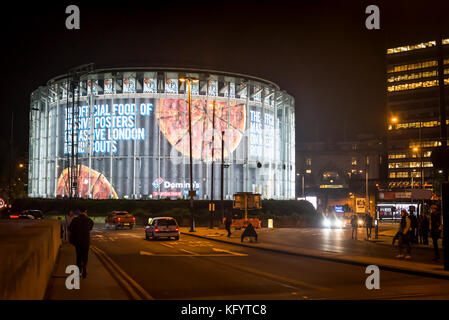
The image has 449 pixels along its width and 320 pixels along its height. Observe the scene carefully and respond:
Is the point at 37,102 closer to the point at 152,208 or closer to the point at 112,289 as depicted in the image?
the point at 152,208

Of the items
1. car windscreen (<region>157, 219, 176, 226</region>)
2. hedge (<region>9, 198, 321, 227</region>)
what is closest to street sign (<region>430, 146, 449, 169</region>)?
car windscreen (<region>157, 219, 176, 226</region>)

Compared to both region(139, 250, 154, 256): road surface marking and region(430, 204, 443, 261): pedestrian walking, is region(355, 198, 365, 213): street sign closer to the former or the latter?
region(430, 204, 443, 261): pedestrian walking

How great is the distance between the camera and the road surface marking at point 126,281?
436 inches

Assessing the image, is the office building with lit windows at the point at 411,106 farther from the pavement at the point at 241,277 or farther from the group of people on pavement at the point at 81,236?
the group of people on pavement at the point at 81,236

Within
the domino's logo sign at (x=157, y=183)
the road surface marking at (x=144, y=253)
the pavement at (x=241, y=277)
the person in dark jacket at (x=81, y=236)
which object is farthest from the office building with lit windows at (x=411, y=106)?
the person in dark jacket at (x=81, y=236)

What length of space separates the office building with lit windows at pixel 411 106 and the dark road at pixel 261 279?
119660mm

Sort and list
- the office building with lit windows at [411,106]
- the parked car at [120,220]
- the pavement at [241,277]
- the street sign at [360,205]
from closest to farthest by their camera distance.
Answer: the pavement at [241,277] < the street sign at [360,205] < the parked car at [120,220] < the office building with lit windows at [411,106]

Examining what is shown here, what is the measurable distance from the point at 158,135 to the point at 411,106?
9007 cm

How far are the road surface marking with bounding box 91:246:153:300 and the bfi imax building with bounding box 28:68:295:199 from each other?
48.3 meters

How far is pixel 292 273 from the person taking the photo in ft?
50.3

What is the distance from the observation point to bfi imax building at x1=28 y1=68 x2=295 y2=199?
67.9 metres

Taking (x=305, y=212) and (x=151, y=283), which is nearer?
(x=151, y=283)
